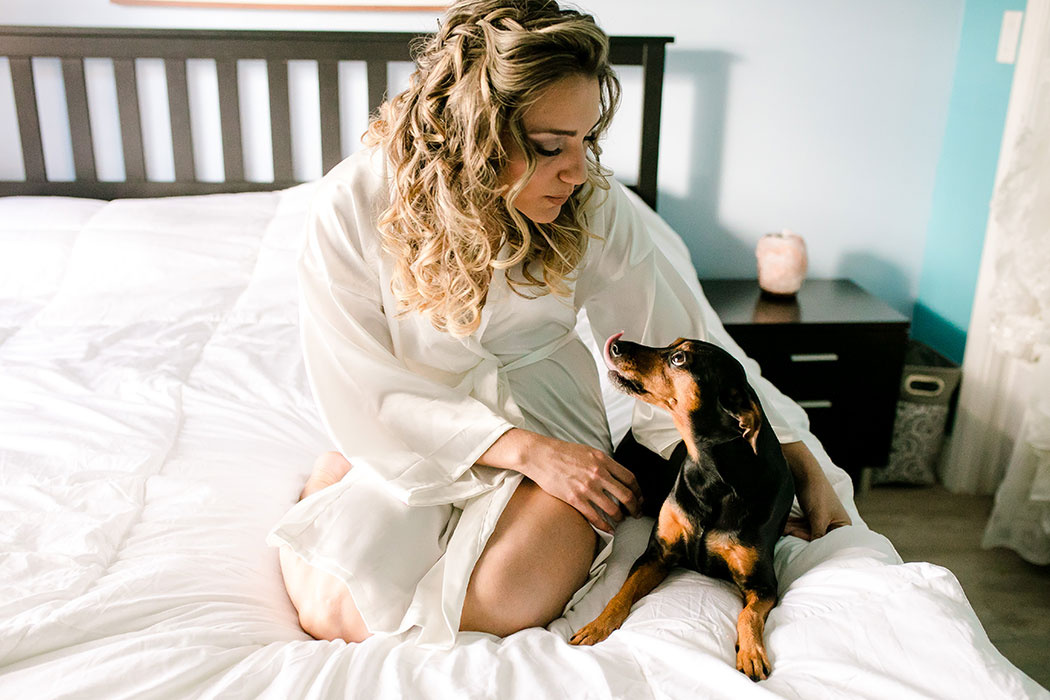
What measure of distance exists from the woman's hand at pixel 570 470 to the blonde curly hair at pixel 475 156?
0.18m

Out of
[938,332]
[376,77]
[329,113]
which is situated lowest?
[938,332]

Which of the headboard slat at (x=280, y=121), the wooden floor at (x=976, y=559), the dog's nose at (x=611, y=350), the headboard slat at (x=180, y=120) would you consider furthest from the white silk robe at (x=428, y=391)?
the headboard slat at (x=180, y=120)

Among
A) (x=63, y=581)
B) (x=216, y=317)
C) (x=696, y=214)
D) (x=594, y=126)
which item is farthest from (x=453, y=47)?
(x=696, y=214)

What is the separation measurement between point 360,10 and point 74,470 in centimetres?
165

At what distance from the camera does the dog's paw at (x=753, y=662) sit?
3.04 ft

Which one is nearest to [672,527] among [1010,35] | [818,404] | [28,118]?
[818,404]

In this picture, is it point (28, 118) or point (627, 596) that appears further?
point (28, 118)

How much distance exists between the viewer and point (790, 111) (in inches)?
106

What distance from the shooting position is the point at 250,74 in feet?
8.57

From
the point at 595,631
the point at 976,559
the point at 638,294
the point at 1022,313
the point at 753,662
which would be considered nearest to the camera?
the point at 753,662

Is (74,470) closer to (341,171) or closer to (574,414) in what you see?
(341,171)

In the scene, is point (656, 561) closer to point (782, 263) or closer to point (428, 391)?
point (428, 391)

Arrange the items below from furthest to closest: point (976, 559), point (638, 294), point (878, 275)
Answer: point (878, 275), point (976, 559), point (638, 294)

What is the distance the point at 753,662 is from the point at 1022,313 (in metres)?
1.50
